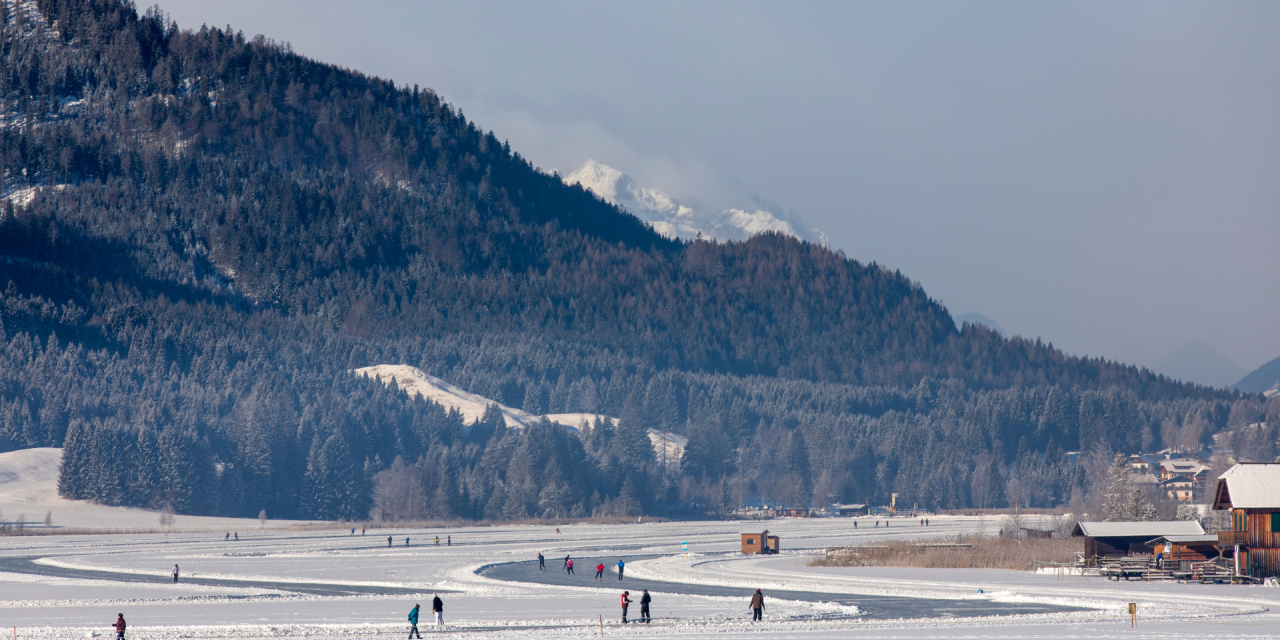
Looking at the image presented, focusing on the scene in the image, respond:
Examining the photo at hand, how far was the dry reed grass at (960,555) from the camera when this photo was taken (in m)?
98.6

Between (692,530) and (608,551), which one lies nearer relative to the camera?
(608,551)

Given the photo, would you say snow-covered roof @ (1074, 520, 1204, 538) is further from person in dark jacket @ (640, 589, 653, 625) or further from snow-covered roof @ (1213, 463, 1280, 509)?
person in dark jacket @ (640, 589, 653, 625)

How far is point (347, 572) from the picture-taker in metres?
99.9

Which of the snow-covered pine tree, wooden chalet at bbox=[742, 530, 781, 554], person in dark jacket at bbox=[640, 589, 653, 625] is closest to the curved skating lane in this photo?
person in dark jacket at bbox=[640, 589, 653, 625]

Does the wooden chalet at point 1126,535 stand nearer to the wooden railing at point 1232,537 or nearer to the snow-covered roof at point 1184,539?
the snow-covered roof at point 1184,539

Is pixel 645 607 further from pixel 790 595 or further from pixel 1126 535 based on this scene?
pixel 1126 535

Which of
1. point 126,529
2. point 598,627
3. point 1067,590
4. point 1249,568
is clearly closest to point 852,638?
point 598,627

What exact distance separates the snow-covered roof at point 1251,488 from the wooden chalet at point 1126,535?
4.42m

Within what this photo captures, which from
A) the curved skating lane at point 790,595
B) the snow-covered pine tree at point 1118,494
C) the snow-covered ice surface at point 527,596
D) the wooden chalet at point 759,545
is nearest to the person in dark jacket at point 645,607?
the snow-covered ice surface at point 527,596

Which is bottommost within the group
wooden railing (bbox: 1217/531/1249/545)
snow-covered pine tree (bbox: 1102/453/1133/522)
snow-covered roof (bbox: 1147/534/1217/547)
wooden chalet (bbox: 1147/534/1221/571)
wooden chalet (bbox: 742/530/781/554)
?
wooden chalet (bbox: 742/530/781/554)

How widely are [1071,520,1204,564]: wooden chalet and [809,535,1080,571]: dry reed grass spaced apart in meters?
3.80

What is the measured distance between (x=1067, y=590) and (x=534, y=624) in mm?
30885

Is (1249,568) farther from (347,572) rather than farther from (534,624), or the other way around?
(347,572)

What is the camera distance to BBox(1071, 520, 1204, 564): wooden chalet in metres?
91.1
